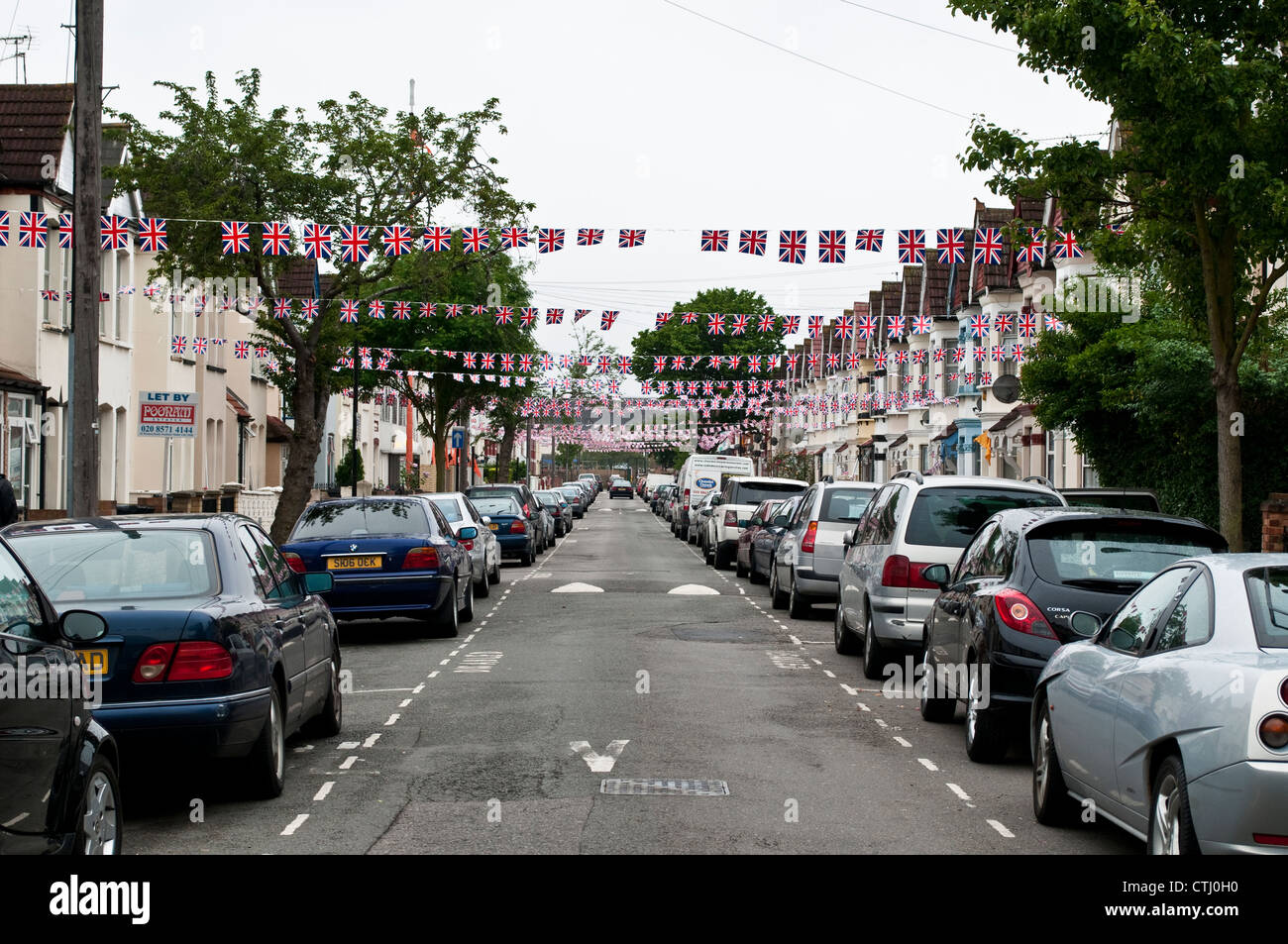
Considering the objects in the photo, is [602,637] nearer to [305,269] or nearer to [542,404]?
[305,269]

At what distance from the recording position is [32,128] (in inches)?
1216

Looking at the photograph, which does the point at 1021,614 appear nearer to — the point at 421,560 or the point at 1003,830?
the point at 1003,830

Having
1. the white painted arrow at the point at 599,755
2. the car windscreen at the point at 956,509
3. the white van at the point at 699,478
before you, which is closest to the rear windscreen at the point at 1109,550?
the white painted arrow at the point at 599,755

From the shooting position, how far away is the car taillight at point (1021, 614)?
9.46 meters

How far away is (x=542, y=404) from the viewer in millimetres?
75438

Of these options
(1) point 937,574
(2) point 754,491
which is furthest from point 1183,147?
(2) point 754,491

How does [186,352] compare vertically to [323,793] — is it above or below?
above

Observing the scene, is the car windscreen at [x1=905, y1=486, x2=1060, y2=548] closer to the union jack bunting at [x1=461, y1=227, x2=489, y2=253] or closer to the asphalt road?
the asphalt road

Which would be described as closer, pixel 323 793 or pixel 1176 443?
pixel 323 793

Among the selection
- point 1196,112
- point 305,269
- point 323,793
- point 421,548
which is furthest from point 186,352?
point 323,793

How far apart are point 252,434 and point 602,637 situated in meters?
34.7

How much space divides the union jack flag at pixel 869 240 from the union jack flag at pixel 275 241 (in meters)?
9.09

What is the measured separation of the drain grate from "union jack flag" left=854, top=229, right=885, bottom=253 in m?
15.4

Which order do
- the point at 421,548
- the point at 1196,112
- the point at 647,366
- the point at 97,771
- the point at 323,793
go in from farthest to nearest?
the point at 647,366 < the point at 421,548 < the point at 1196,112 < the point at 323,793 < the point at 97,771
